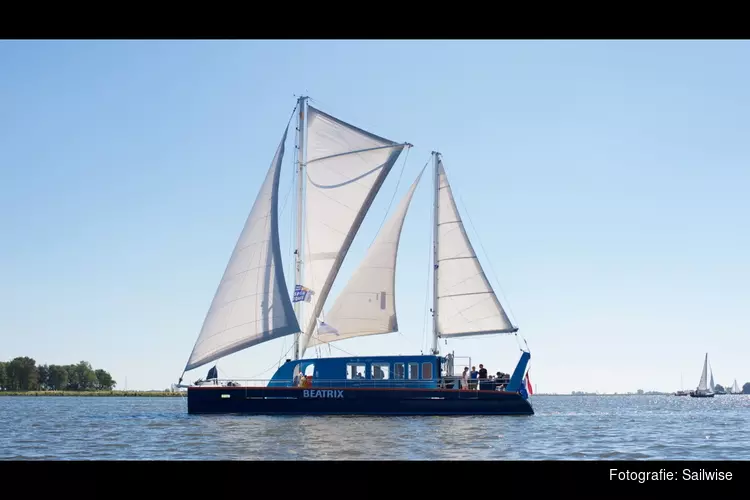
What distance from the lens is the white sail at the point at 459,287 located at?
41562 mm

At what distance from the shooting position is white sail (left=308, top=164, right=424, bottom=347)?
40.7m

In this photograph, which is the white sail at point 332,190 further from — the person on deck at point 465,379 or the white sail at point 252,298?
the person on deck at point 465,379

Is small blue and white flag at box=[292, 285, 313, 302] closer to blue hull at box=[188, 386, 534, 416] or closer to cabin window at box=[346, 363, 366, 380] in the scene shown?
cabin window at box=[346, 363, 366, 380]

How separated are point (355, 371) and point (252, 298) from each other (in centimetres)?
611

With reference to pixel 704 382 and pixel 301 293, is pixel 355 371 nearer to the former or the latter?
pixel 301 293

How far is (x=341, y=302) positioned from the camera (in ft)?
134

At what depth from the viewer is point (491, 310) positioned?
1634 inches

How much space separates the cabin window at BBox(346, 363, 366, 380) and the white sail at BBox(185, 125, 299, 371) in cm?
344

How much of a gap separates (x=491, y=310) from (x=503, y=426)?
30.5ft

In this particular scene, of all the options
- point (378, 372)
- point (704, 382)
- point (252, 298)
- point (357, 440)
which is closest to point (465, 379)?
point (378, 372)

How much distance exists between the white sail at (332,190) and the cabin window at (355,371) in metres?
2.65
